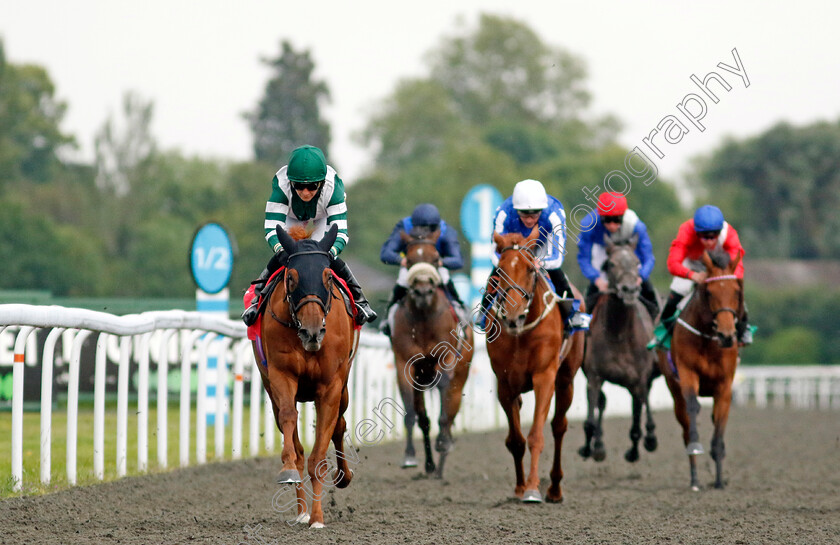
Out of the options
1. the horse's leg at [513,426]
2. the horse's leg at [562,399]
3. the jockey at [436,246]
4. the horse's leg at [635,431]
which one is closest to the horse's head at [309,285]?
the horse's leg at [513,426]

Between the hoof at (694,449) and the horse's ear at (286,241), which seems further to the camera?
the hoof at (694,449)

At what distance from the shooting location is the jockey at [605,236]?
10.3 metres

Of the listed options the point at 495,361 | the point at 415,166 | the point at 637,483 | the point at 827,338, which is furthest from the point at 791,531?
the point at 415,166

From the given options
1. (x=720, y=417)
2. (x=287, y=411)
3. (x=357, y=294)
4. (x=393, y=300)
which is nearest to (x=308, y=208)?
(x=357, y=294)

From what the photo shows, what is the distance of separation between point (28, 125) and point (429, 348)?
156 feet

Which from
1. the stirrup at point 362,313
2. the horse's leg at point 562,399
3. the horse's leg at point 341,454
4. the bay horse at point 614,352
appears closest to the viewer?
the stirrup at point 362,313

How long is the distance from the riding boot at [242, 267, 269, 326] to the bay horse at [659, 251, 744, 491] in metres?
3.59

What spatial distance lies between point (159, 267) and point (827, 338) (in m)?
26.1

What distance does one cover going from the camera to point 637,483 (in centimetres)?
954

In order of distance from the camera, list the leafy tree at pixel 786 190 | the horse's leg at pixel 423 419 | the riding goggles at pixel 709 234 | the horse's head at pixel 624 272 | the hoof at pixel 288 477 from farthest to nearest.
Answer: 1. the leafy tree at pixel 786 190
2. the horse's head at pixel 624 272
3. the horse's leg at pixel 423 419
4. the riding goggles at pixel 709 234
5. the hoof at pixel 288 477

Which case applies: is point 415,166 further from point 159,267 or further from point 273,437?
point 273,437

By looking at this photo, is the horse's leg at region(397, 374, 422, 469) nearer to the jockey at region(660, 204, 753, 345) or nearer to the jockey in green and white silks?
the jockey at region(660, 204, 753, 345)

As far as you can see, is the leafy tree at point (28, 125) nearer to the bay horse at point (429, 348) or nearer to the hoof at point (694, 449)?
the bay horse at point (429, 348)

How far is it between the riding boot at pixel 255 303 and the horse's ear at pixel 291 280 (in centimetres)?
48
